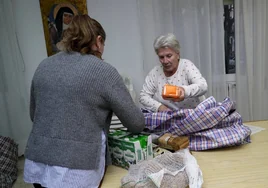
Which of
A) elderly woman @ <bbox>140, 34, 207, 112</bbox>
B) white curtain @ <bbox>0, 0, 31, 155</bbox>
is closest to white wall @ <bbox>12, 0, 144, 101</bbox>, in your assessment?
white curtain @ <bbox>0, 0, 31, 155</bbox>

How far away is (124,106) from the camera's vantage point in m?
0.77

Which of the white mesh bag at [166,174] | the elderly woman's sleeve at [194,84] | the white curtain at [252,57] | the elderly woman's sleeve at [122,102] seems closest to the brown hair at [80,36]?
the elderly woman's sleeve at [122,102]

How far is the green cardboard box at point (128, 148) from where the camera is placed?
32.8 inches

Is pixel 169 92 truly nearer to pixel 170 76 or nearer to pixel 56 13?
pixel 170 76

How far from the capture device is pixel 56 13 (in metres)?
2.38

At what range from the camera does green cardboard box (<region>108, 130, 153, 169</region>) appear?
0.83 metres

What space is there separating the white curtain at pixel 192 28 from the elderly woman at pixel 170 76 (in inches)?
35.1

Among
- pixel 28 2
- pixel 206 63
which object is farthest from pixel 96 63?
pixel 28 2

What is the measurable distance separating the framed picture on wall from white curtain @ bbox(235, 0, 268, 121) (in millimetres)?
1722

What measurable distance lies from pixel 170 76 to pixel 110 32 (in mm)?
1218

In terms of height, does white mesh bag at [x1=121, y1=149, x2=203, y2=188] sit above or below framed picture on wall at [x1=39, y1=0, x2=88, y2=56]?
below

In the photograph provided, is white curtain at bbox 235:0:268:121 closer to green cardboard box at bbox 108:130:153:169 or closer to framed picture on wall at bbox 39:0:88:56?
framed picture on wall at bbox 39:0:88:56

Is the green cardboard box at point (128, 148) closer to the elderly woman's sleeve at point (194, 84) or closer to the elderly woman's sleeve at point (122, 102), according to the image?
the elderly woman's sleeve at point (122, 102)

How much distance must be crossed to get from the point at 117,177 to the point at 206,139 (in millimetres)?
430
